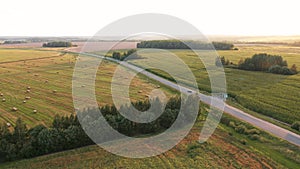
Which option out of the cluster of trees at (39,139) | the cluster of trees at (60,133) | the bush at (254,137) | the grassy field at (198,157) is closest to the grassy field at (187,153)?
the grassy field at (198,157)

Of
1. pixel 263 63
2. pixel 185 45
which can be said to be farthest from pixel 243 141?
pixel 185 45

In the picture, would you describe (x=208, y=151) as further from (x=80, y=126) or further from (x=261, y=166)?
(x=80, y=126)

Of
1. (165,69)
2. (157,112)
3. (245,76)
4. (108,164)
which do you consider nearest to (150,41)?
(165,69)

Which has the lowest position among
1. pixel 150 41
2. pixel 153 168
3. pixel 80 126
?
pixel 153 168

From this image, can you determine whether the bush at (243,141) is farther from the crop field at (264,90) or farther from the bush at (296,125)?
the crop field at (264,90)

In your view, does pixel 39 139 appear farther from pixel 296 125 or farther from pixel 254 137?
pixel 296 125

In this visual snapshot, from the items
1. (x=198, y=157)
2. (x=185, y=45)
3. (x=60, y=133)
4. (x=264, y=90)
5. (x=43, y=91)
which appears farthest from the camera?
(x=185, y=45)

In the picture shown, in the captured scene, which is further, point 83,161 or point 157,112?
point 157,112

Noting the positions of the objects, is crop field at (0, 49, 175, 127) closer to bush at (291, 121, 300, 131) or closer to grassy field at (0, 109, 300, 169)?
grassy field at (0, 109, 300, 169)

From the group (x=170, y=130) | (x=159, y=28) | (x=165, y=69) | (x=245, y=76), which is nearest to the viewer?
(x=159, y=28)
